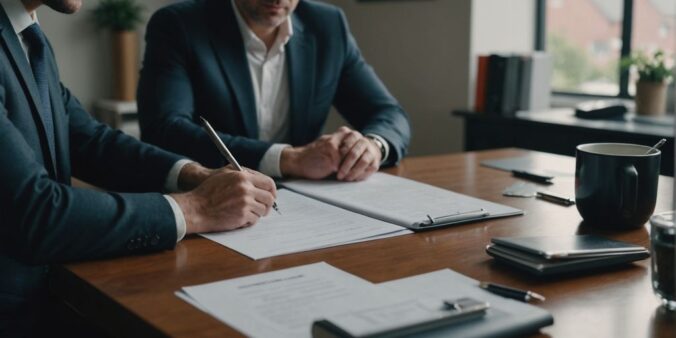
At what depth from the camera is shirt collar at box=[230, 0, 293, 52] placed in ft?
7.36

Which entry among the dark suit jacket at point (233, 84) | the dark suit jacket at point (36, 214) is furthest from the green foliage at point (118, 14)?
the dark suit jacket at point (36, 214)

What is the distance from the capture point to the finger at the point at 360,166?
169cm

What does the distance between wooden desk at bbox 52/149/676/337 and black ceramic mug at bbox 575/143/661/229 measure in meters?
0.03

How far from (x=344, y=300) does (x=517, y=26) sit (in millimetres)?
3286

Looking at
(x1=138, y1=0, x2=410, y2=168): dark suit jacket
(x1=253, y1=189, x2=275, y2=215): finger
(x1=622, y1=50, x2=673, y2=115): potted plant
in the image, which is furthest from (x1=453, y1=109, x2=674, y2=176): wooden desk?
(x1=253, y1=189, x2=275, y2=215): finger

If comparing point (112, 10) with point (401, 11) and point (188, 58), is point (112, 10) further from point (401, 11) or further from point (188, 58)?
point (188, 58)

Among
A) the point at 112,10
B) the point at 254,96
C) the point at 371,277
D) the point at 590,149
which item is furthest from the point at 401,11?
the point at 371,277

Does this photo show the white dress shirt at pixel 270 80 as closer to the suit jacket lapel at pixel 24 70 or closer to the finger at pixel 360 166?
the finger at pixel 360 166

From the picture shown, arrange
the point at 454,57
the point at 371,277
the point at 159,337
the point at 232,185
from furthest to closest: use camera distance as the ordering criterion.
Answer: the point at 454,57 < the point at 232,185 < the point at 371,277 < the point at 159,337

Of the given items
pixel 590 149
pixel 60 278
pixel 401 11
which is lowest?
pixel 60 278

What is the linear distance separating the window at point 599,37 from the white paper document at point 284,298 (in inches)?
109

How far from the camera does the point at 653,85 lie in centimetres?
317

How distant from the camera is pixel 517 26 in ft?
13.1

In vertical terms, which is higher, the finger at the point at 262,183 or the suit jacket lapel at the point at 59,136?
the suit jacket lapel at the point at 59,136
